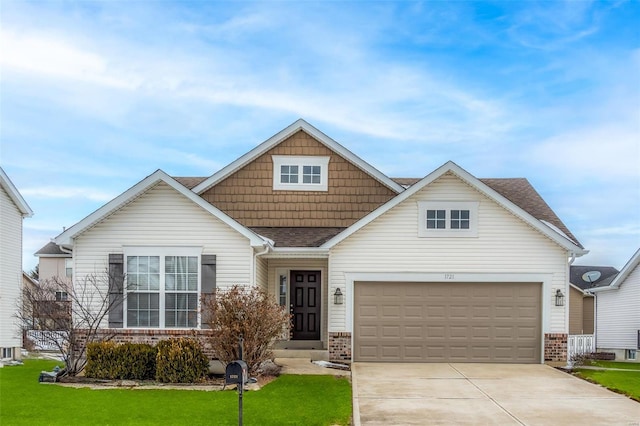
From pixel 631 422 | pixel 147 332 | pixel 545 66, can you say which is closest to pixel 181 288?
pixel 147 332

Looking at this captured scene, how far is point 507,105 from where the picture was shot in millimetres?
17797

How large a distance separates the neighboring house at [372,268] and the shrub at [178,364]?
1.55 m

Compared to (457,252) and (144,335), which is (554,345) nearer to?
(457,252)

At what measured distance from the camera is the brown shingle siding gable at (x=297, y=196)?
63.4ft

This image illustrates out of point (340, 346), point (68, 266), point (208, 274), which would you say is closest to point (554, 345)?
point (340, 346)

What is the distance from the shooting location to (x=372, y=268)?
17.1m

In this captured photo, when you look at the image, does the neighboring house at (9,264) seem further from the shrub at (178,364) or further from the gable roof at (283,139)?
the shrub at (178,364)

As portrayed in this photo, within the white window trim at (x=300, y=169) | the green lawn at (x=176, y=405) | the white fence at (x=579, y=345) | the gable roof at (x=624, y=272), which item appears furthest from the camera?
the gable roof at (x=624, y=272)

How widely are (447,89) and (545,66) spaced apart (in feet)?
8.44

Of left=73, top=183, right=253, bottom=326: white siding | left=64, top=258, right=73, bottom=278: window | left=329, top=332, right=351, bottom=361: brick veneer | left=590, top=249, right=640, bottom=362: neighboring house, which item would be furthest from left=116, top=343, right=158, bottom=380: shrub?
left=64, top=258, right=73, bottom=278: window

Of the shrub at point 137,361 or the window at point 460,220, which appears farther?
the window at point 460,220

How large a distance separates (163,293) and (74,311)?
6.89 ft

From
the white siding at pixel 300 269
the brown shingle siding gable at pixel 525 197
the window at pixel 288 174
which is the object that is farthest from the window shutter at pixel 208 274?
the brown shingle siding gable at pixel 525 197

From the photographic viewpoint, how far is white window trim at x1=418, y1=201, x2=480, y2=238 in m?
17.1
